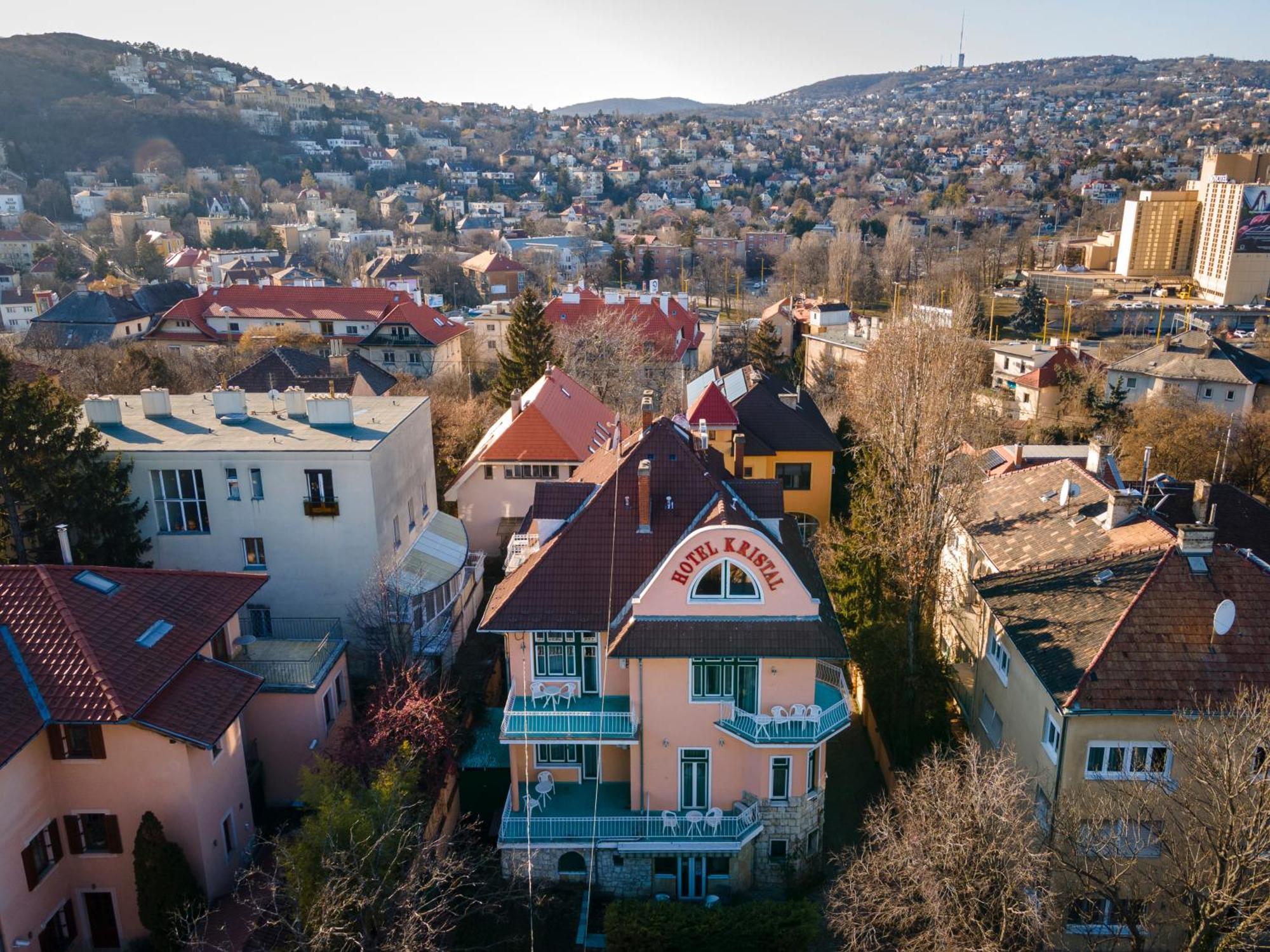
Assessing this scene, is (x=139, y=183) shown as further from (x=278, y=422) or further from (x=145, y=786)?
(x=145, y=786)

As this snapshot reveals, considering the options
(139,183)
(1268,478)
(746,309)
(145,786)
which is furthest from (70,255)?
(1268,478)

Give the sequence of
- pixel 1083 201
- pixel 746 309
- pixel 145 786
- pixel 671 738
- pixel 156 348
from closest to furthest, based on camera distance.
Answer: pixel 145 786, pixel 671 738, pixel 156 348, pixel 746 309, pixel 1083 201

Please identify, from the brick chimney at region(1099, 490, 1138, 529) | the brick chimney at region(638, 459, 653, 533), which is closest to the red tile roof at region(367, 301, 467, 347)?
the brick chimney at region(638, 459, 653, 533)

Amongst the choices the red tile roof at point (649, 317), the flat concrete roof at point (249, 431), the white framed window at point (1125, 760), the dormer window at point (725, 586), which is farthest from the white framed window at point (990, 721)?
the red tile roof at point (649, 317)

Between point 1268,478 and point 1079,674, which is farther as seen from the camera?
point 1268,478

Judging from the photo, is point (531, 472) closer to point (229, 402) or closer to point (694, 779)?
point (229, 402)

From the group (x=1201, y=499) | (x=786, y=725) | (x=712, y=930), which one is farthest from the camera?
(x=1201, y=499)

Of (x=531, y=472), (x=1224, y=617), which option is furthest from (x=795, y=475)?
(x=1224, y=617)
